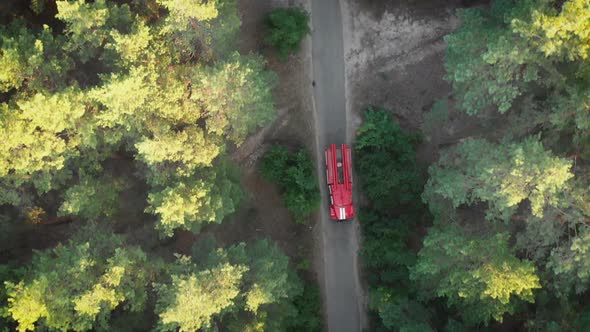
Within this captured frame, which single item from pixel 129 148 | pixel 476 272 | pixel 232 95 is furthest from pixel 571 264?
pixel 129 148

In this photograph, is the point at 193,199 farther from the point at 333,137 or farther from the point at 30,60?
the point at 333,137

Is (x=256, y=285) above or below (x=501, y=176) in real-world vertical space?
below

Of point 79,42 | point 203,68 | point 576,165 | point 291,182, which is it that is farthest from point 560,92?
point 79,42

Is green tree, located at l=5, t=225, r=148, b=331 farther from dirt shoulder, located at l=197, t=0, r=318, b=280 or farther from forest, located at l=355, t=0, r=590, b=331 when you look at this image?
forest, located at l=355, t=0, r=590, b=331

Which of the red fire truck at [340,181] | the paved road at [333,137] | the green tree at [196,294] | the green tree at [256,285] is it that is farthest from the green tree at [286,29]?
the green tree at [196,294]

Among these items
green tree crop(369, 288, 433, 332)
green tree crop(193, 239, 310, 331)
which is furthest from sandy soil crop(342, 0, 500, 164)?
green tree crop(193, 239, 310, 331)

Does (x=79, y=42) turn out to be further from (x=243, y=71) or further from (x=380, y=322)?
(x=380, y=322)
